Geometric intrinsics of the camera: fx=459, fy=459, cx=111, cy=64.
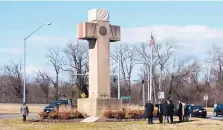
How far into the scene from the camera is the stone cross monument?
33.5 metres

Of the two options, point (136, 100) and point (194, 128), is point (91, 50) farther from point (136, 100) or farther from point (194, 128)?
point (136, 100)

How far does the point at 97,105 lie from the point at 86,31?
5.46 meters

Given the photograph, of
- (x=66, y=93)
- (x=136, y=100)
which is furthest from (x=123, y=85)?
(x=66, y=93)

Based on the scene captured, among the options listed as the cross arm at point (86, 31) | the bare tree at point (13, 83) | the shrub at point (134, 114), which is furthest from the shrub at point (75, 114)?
the bare tree at point (13, 83)

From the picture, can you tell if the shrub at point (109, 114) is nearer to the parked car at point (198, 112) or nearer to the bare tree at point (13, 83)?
the parked car at point (198, 112)

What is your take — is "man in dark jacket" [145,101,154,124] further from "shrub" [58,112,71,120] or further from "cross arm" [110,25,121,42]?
"cross arm" [110,25,121,42]

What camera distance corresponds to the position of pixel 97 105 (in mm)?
32875

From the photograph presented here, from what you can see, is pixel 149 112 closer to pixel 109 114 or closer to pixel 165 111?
pixel 165 111

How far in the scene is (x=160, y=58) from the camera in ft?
328

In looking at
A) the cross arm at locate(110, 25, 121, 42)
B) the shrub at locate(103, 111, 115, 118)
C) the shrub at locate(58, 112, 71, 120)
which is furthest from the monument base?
the cross arm at locate(110, 25, 121, 42)

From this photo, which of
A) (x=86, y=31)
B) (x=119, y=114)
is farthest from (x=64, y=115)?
(x=86, y=31)

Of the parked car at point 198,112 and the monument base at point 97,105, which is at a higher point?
the monument base at point 97,105

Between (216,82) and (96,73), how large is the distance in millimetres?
70366

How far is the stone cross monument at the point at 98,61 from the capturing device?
33531 millimetres
